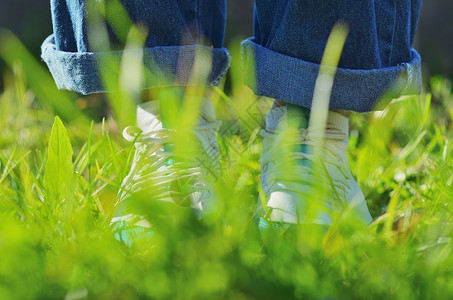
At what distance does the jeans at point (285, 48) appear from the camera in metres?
0.85

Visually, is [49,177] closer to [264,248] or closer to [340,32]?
[264,248]

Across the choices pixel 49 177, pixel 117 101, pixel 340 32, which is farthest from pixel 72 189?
pixel 340 32

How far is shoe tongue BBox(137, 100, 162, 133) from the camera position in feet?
2.98

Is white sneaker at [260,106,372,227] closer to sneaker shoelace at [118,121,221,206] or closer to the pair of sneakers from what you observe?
the pair of sneakers

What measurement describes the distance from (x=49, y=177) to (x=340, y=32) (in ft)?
1.71

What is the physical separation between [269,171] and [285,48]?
0.21 m

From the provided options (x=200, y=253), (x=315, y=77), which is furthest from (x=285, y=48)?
(x=200, y=253)

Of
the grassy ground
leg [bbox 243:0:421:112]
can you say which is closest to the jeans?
leg [bbox 243:0:421:112]

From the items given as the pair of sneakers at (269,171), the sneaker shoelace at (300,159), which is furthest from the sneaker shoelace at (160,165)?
the sneaker shoelace at (300,159)

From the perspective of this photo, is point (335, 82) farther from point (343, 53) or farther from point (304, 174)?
point (304, 174)

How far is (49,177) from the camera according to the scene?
77 cm

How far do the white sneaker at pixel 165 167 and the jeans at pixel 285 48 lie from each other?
0.08m

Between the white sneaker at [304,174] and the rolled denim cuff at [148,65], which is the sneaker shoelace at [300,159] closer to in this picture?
the white sneaker at [304,174]

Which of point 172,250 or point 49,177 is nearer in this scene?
point 172,250
